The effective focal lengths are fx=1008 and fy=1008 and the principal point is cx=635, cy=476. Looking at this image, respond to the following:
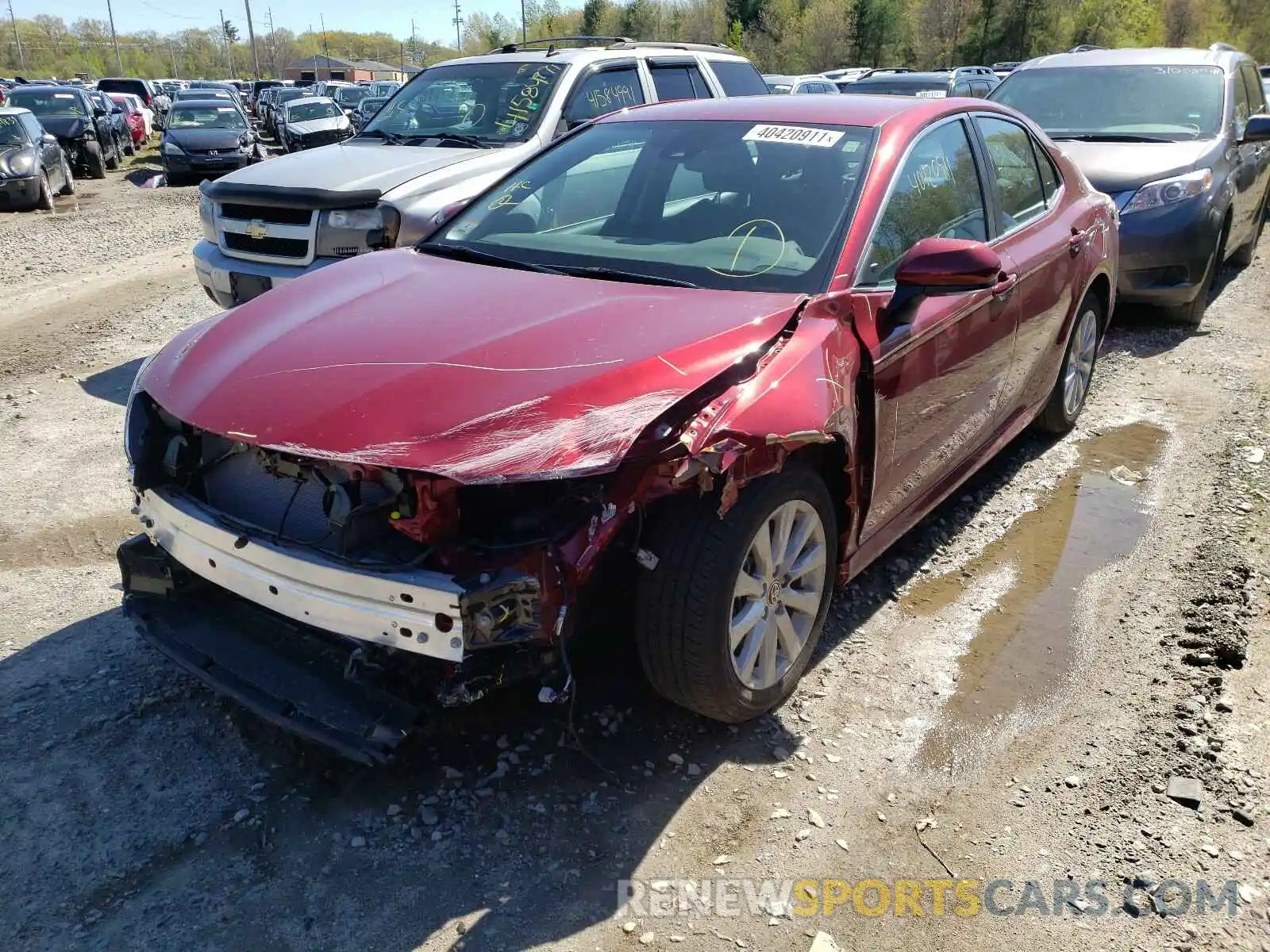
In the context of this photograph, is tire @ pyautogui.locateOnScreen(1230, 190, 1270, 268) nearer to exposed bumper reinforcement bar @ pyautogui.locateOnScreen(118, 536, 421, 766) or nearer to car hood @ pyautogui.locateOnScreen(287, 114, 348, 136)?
exposed bumper reinforcement bar @ pyautogui.locateOnScreen(118, 536, 421, 766)

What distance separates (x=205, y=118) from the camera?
19.6 meters

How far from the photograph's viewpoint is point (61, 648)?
3.50 meters

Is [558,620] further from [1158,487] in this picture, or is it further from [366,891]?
[1158,487]

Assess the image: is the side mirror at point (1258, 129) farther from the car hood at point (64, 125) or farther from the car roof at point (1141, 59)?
the car hood at point (64, 125)

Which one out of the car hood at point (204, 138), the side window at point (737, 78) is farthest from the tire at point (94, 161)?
the side window at point (737, 78)

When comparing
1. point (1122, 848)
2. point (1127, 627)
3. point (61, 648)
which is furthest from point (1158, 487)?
point (61, 648)

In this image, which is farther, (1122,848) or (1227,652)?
(1227,652)

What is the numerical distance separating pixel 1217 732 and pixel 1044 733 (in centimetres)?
51

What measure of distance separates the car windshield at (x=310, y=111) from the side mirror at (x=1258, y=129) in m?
20.3

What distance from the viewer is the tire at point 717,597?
8.72ft

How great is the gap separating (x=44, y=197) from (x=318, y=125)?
8703 mm

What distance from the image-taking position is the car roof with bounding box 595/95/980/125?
375cm

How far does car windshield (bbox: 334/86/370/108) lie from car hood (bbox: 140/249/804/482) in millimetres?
31332

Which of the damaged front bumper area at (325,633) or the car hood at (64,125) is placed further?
the car hood at (64,125)
